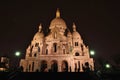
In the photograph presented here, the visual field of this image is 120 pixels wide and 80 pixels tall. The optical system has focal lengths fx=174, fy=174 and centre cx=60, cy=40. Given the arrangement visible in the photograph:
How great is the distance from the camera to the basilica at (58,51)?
45.0 meters

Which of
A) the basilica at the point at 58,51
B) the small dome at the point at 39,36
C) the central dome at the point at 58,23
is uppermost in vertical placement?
the central dome at the point at 58,23

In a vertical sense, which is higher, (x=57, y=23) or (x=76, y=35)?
Result: (x=57, y=23)

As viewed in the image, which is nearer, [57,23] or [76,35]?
[76,35]

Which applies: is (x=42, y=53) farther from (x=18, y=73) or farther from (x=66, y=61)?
(x=18, y=73)

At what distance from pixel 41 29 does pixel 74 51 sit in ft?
48.4

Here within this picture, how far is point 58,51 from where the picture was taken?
47.2 m

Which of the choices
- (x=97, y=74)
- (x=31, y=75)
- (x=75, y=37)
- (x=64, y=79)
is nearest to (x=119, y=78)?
(x=97, y=74)

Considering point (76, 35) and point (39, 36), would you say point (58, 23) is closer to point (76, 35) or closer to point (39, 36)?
point (76, 35)

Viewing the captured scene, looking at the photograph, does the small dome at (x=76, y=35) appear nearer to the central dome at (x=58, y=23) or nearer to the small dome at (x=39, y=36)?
the central dome at (x=58, y=23)

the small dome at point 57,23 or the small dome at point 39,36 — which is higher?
the small dome at point 57,23

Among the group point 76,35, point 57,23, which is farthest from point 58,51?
point 57,23

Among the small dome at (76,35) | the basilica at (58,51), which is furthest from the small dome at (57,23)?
the small dome at (76,35)

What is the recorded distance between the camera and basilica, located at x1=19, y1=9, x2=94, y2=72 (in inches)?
1772

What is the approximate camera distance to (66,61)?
149ft
